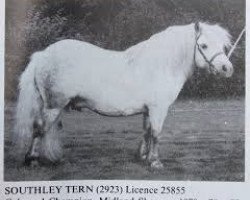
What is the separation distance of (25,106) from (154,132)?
0.18 meters

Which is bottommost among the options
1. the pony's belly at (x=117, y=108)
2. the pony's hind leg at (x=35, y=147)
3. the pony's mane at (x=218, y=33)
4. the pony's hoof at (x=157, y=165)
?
the pony's hoof at (x=157, y=165)

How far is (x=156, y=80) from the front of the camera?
2.86 feet

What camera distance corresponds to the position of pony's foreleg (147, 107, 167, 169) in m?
0.87

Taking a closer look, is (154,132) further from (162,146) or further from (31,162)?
(31,162)

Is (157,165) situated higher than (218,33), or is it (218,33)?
(218,33)

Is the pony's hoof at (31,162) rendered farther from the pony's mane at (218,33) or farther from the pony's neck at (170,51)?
the pony's mane at (218,33)

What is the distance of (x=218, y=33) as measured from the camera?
876 mm

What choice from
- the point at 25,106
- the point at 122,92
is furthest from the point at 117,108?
Result: the point at 25,106

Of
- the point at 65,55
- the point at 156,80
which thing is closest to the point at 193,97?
the point at 156,80

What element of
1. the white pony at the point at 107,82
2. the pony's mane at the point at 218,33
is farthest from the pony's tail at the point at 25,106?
the pony's mane at the point at 218,33

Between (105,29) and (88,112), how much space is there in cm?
11

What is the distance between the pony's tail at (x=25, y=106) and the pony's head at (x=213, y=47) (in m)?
0.23

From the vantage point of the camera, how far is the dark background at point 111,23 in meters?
0.87

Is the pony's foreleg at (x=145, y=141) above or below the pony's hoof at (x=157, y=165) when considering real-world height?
above
